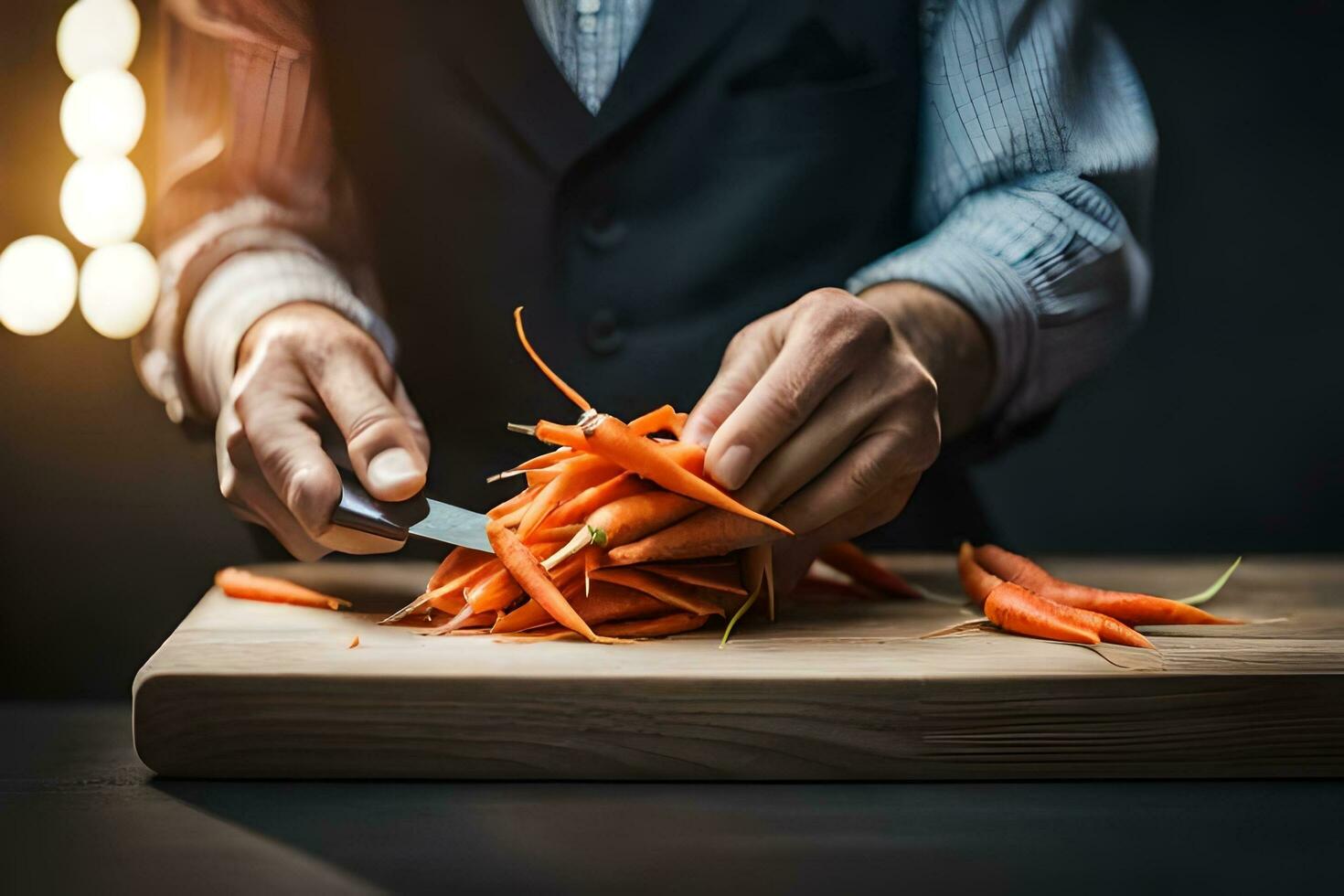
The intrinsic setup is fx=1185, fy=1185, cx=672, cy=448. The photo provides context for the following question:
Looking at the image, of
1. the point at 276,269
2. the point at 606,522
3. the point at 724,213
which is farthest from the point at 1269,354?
the point at 276,269

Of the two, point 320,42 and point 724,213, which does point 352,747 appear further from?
point 320,42

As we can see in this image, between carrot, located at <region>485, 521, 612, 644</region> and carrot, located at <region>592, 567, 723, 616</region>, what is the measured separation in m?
0.05

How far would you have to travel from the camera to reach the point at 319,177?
1765 mm

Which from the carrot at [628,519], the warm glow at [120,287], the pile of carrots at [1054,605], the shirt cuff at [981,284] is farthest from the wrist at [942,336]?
the warm glow at [120,287]

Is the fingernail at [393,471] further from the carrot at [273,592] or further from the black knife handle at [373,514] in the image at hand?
the carrot at [273,592]

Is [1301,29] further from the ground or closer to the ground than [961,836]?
further from the ground

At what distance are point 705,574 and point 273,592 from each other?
0.49m

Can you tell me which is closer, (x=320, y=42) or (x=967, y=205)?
(x=967, y=205)

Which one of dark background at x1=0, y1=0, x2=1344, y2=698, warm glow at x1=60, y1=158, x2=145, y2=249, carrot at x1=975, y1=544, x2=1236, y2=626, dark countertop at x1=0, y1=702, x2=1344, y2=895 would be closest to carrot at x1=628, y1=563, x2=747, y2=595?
dark countertop at x1=0, y1=702, x2=1344, y2=895

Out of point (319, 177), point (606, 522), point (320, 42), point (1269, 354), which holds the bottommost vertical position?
point (1269, 354)

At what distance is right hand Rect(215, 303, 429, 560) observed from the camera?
48.5 inches

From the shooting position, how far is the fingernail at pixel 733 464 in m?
1.17

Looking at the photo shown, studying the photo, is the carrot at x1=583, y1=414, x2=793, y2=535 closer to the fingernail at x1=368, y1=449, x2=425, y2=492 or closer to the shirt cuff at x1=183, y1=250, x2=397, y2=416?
the fingernail at x1=368, y1=449, x2=425, y2=492

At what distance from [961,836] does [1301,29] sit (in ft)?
6.29
